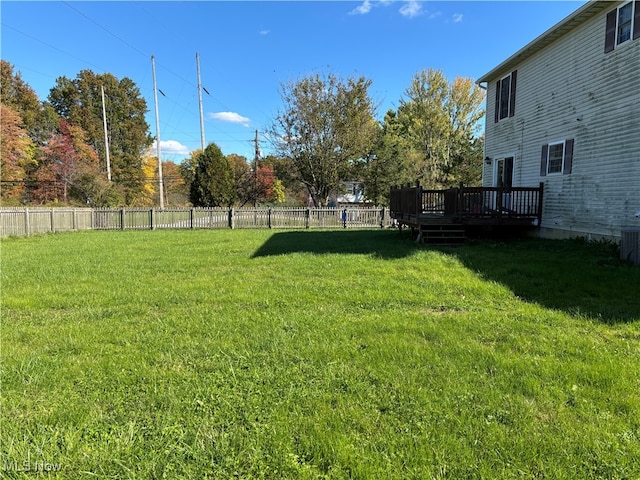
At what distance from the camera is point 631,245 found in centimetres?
653

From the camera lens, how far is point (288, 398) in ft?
8.36

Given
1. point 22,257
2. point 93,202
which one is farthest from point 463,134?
point 22,257

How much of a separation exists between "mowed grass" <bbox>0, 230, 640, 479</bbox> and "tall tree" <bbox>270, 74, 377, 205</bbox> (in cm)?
2073

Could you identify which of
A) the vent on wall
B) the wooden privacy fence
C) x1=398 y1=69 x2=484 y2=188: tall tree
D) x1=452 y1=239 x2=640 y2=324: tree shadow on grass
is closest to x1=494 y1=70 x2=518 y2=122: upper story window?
x1=452 y1=239 x2=640 y2=324: tree shadow on grass

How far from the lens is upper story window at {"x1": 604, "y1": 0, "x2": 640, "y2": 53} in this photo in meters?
7.45

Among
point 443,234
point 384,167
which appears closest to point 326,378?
point 443,234

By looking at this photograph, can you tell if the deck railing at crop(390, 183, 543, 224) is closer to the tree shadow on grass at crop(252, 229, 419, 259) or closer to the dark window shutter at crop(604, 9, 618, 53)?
the tree shadow on grass at crop(252, 229, 419, 259)

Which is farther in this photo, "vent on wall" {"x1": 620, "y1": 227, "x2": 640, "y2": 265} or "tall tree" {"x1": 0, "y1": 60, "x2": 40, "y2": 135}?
"tall tree" {"x1": 0, "y1": 60, "x2": 40, "y2": 135}

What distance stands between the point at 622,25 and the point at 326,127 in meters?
18.6

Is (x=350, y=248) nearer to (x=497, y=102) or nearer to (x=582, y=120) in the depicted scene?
(x=582, y=120)

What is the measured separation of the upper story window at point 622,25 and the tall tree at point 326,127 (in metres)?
17.4

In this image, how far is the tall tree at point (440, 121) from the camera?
100 feet

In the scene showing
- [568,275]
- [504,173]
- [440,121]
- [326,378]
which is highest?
[440,121]

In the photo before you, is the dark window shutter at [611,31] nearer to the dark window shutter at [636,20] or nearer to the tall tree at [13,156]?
the dark window shutter at [636,20]
